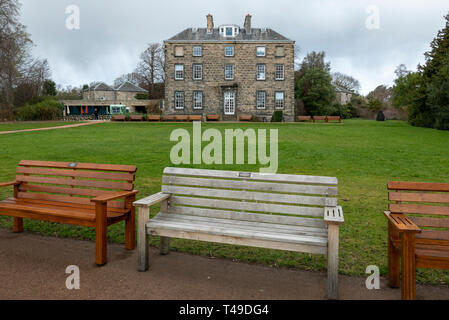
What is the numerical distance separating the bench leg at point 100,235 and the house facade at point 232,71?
37887 millimetres

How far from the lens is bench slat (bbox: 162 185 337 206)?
14.5 feet

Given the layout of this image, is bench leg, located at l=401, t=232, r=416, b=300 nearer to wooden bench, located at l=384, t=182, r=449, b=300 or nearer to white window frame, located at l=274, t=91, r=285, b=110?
wooden bench, located at l=384, t=182, r=449, b=300

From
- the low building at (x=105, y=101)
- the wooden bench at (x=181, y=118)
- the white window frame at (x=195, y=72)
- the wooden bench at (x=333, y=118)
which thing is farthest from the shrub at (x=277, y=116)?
the low building at (x=105, y=101)

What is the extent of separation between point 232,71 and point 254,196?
39358 millimetres

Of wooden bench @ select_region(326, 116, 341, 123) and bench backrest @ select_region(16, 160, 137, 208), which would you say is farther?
wooden bench @ select_region(326, 116, 341, 123)

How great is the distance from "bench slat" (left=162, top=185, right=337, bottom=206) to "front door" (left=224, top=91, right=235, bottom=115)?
38485 millimetres

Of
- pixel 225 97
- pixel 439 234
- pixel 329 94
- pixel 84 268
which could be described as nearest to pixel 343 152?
pixel 439 234

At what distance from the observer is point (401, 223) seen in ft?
12.6

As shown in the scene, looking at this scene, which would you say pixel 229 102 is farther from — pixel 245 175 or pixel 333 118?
pixel 245 175

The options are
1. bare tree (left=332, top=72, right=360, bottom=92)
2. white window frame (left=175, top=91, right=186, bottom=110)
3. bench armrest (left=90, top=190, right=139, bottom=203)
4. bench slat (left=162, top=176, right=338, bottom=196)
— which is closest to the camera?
bench slat (left=162, top=176, right=338, bottom=196)

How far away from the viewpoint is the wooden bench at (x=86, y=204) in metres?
4.63

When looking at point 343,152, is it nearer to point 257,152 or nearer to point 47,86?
point 257,152

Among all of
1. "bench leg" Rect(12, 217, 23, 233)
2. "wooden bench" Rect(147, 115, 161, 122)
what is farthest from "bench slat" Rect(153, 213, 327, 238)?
"wooden bench" Rect(147, 115, 161, 122)

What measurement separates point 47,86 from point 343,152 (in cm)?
5799
